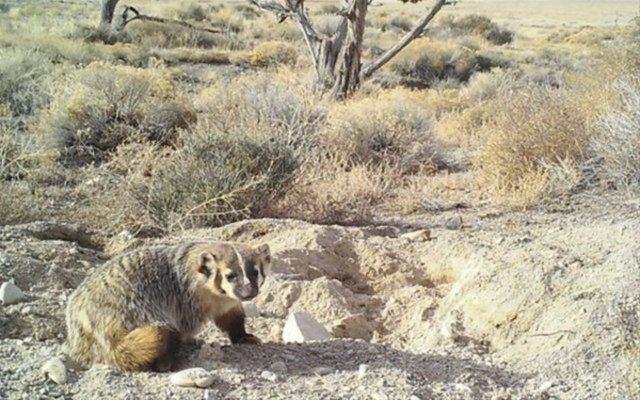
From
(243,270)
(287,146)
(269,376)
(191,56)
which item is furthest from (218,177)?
(191,56)

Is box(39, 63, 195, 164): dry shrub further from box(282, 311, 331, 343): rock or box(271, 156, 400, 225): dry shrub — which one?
box(282, 311, 331, 343): rock

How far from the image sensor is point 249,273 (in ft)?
15.3

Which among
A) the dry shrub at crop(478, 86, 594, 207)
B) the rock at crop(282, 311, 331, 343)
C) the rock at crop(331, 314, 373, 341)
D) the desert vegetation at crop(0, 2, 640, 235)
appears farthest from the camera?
the dry shrub at crop(478, 86, 594, 207)

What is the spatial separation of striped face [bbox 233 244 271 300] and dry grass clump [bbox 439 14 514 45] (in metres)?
34.2

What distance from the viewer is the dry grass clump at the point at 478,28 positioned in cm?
3819

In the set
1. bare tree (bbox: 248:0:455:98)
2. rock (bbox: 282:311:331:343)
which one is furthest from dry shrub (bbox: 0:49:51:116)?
rock (bbox: 282:311:331:343)

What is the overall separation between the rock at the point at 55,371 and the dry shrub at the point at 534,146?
6.32m

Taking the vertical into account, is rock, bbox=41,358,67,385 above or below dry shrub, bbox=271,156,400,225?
above

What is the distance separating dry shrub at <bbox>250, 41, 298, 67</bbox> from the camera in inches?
960

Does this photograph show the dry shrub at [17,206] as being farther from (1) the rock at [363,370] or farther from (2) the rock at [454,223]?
(1) the rock at [363,370]

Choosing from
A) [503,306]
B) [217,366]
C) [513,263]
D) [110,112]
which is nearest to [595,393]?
[503,306]

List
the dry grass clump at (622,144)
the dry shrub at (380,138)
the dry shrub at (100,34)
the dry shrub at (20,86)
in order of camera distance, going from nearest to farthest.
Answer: the dry grass clump at (622,144) < the dry shrub at (380,138) < the dry shrub at (20,86) < the dry shrub at (100,34)

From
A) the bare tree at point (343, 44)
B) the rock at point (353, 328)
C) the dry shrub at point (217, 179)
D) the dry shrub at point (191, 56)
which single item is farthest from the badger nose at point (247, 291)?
the dry shrub at point (191, 56)

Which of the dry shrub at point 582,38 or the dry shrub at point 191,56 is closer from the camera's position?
the dry shrub at point 191,56
